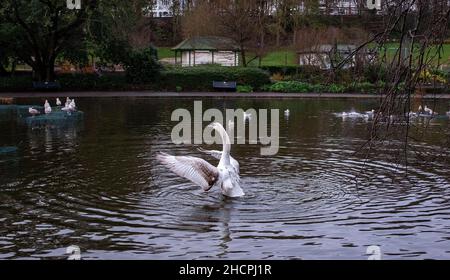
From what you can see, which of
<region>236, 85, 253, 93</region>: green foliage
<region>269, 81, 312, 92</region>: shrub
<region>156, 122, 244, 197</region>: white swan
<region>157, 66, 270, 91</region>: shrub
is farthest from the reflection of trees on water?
<region>269, 81, 312, 92</region>: shrub

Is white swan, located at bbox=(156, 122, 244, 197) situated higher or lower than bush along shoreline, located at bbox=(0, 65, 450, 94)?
lower

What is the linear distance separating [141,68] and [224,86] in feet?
20.8

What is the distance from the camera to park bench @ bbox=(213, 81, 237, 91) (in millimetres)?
45656

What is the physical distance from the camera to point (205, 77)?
1849 inches

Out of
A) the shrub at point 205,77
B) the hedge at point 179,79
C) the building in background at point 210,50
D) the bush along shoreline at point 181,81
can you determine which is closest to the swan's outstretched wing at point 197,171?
the bush along shoreline at point 181,81

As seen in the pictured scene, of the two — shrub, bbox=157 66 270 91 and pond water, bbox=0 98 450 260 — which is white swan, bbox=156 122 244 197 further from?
shrub, bbox=157 66 270 91

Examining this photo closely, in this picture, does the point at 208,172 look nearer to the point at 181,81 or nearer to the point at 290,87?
the point at 290,87

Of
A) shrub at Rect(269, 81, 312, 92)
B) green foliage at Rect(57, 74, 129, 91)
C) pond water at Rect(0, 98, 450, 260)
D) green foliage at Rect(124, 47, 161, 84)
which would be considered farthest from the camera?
green foliage at Rect(124, 47, 161, 84)

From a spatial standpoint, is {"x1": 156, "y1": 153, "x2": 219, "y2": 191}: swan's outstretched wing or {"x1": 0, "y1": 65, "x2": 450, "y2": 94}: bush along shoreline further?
{"x1": 0, "y1": 65, "x2": 450, "y2": 94}: bush along shoreline

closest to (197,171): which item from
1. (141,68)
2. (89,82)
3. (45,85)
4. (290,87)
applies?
(290,87)

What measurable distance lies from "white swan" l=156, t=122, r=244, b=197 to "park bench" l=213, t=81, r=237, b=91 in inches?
1298

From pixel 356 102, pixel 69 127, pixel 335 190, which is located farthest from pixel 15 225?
pixel 356 102

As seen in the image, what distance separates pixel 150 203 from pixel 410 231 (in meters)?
4.93

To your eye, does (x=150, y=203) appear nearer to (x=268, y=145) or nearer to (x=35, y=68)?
(x=268, y=145)
